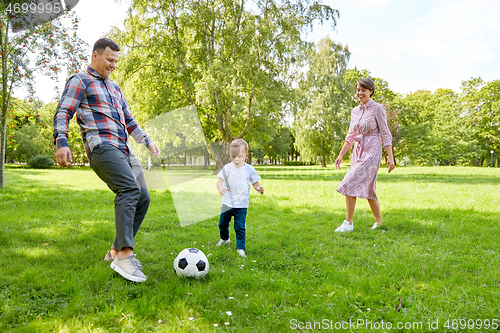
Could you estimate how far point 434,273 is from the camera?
11.4 ft

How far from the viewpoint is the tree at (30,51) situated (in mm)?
9938

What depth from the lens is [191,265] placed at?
330 cm

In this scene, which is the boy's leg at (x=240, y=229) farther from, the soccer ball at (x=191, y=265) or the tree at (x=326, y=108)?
the tree at (x=326, y=108)

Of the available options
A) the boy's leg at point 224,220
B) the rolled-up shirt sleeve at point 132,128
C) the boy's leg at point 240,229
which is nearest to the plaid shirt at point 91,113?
the rolled-up shirt sleeve at point 132,128

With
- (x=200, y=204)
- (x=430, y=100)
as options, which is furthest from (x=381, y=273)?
(x=430, y=100)

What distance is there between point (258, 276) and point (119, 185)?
1808 mm

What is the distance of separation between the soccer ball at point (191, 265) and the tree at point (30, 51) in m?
8.97

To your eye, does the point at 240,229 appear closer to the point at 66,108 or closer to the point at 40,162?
the point at 66,108

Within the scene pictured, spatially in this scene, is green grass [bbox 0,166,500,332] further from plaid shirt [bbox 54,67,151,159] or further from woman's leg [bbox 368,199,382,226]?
plaid shirt [bbox 54,67,151,159]

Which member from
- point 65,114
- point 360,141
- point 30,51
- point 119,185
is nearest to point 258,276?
point 119,185

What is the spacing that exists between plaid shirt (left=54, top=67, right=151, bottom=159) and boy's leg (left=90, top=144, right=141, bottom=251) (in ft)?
0.42

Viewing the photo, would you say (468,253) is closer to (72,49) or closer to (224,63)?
(72,49)

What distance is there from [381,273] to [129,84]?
1774 centimetres

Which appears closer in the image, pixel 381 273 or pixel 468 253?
pixel 381 273
